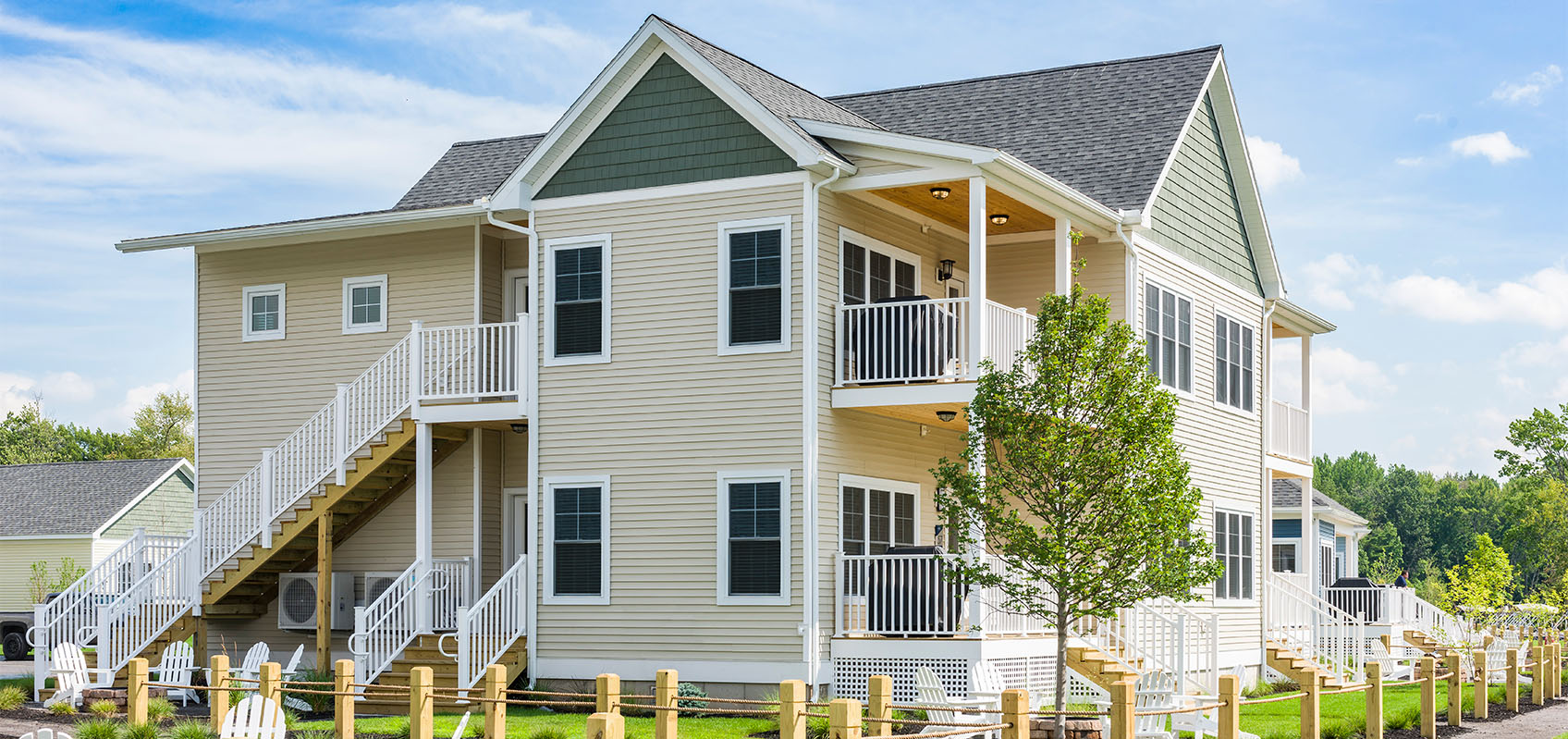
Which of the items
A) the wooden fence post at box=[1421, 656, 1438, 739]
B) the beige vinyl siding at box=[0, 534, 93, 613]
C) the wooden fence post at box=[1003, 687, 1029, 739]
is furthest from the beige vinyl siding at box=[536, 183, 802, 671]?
the beige vinyl siding at box=[0, 534, 93, 613]

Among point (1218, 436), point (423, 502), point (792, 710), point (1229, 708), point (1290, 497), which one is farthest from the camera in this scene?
point (1290, 497)

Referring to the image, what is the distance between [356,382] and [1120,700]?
42.9ft

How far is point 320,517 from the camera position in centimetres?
2206

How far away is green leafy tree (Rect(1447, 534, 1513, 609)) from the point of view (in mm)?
30031

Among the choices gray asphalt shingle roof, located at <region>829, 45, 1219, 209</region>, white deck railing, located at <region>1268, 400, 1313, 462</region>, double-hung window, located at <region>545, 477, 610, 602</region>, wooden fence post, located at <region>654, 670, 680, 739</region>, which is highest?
gray asphalt shingle roof, located at <region>829, 45, 1219, 209</region>

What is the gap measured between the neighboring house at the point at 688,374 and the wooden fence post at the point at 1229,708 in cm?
388

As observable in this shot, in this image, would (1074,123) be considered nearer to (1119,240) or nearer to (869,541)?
(1119,240)

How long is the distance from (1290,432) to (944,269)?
10.0 metres

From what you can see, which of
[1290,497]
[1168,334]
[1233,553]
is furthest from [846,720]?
[1290,497]

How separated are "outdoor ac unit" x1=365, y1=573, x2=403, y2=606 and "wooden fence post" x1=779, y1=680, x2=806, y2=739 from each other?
13.7 m

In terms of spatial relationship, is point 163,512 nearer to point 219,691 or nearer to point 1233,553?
point 1233,553

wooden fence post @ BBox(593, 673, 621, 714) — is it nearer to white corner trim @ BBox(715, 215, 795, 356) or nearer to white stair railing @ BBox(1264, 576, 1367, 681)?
white corner trim @ BBox(715, 215, 795, 356)

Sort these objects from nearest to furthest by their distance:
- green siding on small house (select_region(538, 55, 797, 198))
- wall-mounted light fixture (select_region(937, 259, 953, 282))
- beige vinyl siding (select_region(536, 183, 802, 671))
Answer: beige vinyl siding (select_region(536, 183, 802, 671)), green siding on small house (select_region(538, 55, 797, 198)), wall-mounted light fixture (select_region(937, 259, 953, 282))

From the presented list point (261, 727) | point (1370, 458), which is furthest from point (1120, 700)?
point (1370, 458)
